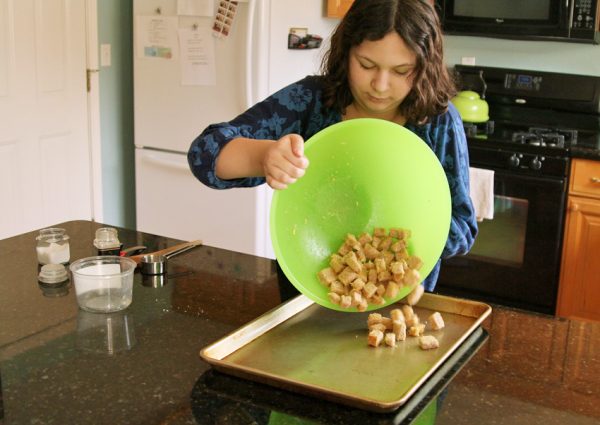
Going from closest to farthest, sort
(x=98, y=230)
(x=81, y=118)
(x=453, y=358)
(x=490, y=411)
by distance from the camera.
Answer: (x=490, y=411) < (x=453, y=358) < (x=98, y=230) < (x=81, y=118)

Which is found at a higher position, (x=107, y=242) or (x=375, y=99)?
(x=375, y=99)

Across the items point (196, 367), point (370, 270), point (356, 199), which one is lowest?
point (196, 367)

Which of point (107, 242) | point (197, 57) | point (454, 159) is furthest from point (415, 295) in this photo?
point (197, 57)

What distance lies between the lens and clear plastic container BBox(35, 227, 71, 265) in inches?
67.7

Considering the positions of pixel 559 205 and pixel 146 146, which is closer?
pixel 559 205

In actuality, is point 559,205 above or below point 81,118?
below

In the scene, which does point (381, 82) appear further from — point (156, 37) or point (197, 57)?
point (156, 37)

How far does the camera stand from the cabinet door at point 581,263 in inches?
132

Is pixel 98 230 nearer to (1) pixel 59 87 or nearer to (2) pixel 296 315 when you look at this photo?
(2) pixel 296 315

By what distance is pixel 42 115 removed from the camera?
3.51 metres

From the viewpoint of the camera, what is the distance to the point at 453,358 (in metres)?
1.36

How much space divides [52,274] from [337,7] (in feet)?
7.66

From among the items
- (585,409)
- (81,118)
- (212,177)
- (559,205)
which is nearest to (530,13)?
(559,205)

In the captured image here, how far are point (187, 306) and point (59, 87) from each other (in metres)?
2.31
